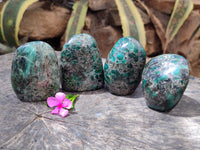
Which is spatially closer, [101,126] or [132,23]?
[101,126]

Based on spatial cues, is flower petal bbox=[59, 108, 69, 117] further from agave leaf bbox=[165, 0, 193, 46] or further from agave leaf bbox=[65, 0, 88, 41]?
agave leaf bbox=[165, 0, 193, 46]

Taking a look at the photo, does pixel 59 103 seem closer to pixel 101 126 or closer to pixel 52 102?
pixel 52 102

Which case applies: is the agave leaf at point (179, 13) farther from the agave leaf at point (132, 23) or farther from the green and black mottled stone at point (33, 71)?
the green and black mottled stone at point (33, 71)

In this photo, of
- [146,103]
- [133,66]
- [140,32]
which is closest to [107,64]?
[133,66]

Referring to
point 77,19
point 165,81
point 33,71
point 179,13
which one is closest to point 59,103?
point 33,71

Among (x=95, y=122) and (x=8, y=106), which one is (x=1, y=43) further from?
(x=95, y=122)

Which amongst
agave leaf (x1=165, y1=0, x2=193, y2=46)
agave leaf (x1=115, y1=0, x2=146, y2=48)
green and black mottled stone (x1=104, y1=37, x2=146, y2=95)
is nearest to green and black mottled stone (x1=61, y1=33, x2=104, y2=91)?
green and black mottled stone (x1=104, y1=37, x2=146, y2=95)

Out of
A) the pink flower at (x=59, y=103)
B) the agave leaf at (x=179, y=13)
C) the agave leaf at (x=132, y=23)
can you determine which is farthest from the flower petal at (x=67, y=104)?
the agave leaf at (x=179, y=13)
